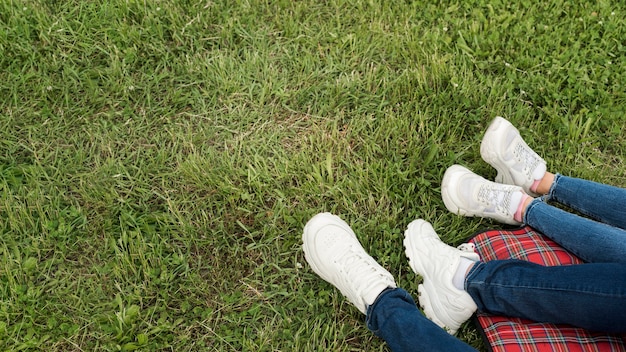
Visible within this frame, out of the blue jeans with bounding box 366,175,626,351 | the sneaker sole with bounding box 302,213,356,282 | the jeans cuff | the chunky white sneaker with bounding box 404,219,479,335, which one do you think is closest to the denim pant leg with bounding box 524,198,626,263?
the blue jeans with bounding box 366,175,626,351

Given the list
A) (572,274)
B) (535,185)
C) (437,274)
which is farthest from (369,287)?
(535,185)

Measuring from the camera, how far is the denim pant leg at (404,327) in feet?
6.41

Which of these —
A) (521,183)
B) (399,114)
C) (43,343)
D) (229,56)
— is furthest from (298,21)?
(43,343)

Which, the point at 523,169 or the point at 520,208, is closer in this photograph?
the point at 520,208

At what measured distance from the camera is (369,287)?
231cm

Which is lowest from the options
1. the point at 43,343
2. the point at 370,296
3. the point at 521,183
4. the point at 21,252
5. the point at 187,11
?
the point at 43,343

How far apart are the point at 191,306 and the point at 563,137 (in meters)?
2.25

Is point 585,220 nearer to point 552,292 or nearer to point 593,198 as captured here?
point 593,198

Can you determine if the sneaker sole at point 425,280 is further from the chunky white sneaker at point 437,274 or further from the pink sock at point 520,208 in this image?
the pink sock at point 520,208

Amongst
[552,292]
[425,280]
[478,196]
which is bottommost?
[425,280]

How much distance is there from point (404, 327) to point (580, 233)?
0.94 metres

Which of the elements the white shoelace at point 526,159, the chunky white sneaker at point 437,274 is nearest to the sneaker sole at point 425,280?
the chunky white sneaker at point 437,274

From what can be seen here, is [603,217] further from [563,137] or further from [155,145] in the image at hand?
[155,145]

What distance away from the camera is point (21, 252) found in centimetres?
253
